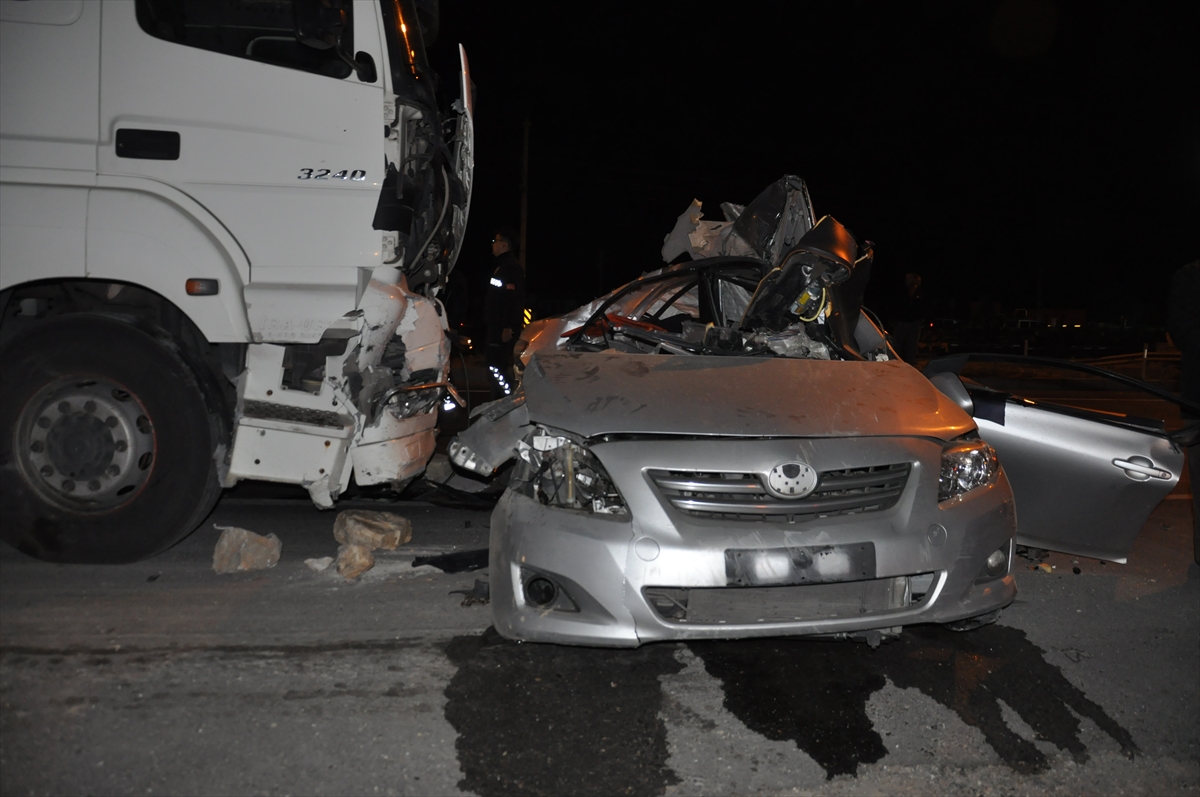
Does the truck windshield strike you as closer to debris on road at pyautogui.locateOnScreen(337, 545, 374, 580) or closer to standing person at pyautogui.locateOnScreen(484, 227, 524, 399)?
debris on road at pyautogui.locateOnScreen(337, 545, 374, 580)

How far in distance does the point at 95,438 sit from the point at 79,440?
7cm

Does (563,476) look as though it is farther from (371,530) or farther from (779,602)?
(371,530)

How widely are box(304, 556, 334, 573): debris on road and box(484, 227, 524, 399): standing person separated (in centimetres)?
419

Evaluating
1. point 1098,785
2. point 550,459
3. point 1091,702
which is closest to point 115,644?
point 550,459

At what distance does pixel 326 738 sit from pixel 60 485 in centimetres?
213

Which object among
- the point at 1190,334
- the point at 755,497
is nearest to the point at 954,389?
the point at 755,497

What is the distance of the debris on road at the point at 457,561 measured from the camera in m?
4.23

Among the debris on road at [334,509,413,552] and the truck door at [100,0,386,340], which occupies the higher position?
the truck door at [100,0,386,340]

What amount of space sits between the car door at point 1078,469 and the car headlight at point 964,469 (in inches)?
30.6

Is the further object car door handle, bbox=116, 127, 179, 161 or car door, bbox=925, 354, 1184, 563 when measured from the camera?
car door, bbox=925, 354, 1184, 563

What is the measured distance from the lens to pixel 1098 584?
4438 mm

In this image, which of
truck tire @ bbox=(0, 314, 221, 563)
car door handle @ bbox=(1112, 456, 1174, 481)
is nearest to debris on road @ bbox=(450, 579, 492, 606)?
truck tire @ bbox=(0, 314, 221, 563)

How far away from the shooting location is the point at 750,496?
2.91m

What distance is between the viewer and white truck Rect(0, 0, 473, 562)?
12.2 feet
